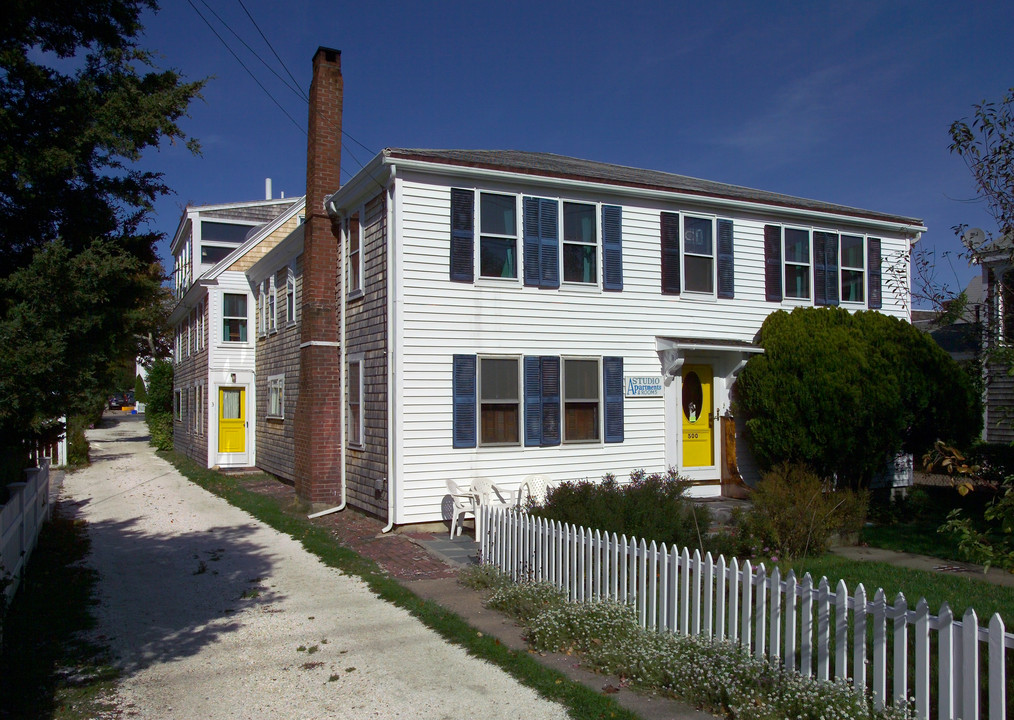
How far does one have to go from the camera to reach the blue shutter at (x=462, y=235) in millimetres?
12328

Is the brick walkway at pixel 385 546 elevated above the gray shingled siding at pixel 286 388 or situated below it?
below

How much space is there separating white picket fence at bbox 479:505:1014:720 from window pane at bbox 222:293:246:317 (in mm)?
16241

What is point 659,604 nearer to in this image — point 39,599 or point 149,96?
point 39,599

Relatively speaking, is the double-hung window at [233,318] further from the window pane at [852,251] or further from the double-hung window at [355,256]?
the window pane at [852,251]

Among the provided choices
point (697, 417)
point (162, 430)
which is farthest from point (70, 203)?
point (162, 430)

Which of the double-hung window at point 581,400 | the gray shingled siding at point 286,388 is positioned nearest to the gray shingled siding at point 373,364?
the double-hung window at point 581,400

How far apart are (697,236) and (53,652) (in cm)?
1205

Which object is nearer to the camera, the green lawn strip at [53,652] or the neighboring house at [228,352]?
the green lawn strip at [53,652]

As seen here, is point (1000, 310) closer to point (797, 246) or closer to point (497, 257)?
point (497, 257)

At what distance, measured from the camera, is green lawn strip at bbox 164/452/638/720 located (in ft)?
17.5

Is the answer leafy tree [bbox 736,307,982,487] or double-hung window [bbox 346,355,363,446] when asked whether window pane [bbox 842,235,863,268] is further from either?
double-hung window [bbox 346,355,363,446]

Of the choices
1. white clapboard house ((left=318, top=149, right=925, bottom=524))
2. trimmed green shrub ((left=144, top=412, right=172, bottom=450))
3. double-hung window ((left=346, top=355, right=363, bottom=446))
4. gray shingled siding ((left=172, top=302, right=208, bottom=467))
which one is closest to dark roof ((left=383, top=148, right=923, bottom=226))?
white clapboard house ((left=318, top=149, right=925, bottom=524))

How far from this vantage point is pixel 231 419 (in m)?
22.4

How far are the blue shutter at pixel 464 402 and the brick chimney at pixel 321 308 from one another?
3171 mm
